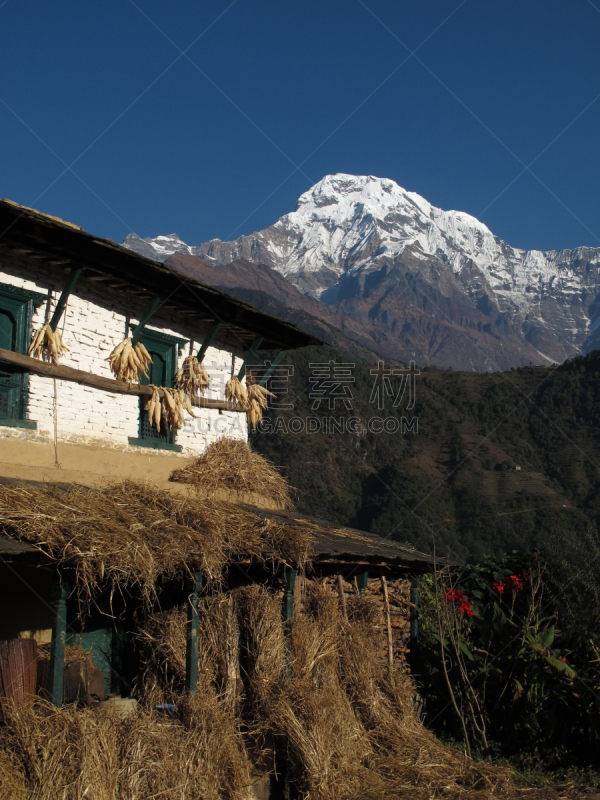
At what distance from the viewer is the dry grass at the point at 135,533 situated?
707cm

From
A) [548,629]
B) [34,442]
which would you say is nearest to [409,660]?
[548,629]

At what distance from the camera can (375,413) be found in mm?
54281

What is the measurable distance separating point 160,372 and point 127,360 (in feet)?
5.09

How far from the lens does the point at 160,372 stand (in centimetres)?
1317

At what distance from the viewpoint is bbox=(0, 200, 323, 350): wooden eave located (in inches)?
393

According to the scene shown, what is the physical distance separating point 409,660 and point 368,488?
116ft

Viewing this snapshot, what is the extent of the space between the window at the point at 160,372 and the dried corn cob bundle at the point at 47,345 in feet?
6.07

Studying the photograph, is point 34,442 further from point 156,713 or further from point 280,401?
point 280,401

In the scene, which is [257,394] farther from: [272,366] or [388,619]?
[388,619]

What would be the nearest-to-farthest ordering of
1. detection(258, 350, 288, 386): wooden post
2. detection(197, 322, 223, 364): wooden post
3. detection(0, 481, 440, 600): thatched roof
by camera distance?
detection(0, 481, 440, 600): thatched roof
detection(197, 322, 223, 364): wooden post
detection(258, 350, 288, 386): wooden post

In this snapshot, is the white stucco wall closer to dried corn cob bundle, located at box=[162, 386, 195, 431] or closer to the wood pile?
dried corn cob bundle, located at box=[162, 386, 195, 431]

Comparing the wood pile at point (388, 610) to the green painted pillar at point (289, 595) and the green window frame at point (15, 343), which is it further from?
the green window frame at point (15, 343)

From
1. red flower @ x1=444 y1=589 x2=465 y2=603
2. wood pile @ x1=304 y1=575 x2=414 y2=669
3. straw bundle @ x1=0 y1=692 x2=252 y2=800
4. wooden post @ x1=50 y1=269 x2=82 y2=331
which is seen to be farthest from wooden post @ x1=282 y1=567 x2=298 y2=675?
wooden post @ x1=50 y1=269 x2=82 y2=331

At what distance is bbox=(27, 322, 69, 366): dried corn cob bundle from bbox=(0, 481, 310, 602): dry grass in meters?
2.32
